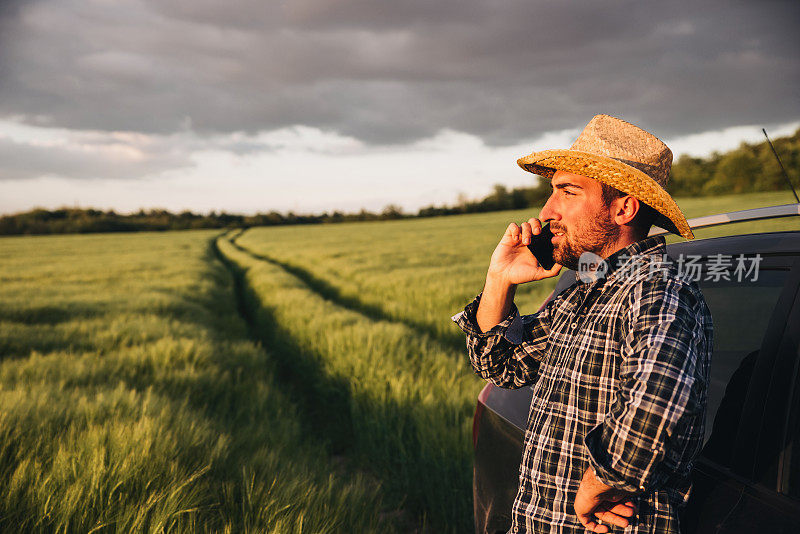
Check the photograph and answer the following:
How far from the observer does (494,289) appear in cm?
157

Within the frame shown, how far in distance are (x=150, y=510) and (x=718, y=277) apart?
2.52 metres

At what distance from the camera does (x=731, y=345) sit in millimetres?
2098

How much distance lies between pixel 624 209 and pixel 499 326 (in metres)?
0.57

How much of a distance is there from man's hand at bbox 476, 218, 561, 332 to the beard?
0.30 ft

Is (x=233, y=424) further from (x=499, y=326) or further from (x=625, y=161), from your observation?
(x=625, y=161)

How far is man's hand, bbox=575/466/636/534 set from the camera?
112 cm

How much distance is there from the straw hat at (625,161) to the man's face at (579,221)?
0.04 m

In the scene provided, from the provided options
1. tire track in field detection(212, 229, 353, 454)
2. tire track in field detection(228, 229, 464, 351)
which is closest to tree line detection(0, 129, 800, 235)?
tire track in field detection(228, 229, 464, 351)

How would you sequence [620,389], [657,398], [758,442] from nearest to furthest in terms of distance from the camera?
[657,398] < [620,389] < [758,442]

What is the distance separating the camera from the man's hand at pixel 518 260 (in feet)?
4.84

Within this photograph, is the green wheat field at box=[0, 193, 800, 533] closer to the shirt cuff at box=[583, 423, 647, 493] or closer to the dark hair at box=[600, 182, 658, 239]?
the dark hair at box=[600, 182, 658, 239]

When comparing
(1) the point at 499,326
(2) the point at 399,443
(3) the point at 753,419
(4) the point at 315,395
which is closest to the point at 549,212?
(1) the point at 499,326

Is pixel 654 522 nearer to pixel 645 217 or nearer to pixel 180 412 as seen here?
pixel 645 217

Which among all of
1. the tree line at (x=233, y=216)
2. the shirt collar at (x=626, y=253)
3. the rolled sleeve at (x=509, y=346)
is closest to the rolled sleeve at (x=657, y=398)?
the shirt collar at (x=626, y=253)
